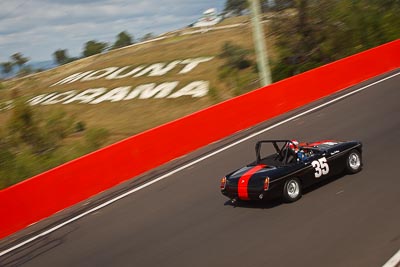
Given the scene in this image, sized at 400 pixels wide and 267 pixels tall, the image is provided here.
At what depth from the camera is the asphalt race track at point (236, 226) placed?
7.44 metres

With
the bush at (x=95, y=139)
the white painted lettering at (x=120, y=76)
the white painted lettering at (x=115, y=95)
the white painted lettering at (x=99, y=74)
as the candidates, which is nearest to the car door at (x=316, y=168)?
the bush at (x=95, y=139)

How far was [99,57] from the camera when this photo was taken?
210 feet

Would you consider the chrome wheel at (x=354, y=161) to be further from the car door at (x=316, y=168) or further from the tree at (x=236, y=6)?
the tree at (x=236, y=6)

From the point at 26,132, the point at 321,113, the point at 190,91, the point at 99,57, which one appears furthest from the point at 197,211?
the point at 99,57

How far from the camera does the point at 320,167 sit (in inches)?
388

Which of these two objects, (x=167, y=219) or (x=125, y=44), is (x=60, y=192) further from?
(x=125, y=44)

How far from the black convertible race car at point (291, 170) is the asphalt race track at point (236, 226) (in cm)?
27

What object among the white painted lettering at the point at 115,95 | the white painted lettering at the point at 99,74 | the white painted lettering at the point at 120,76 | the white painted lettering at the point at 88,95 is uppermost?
the white painted lettering at the point at 99,74

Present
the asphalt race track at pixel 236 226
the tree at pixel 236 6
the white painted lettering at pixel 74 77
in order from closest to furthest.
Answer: the asphalt race track at pixel 236 226 → the tree at pixel 236 6 → the white painted lettering at pixel 74 77

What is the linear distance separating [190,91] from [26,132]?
1795 cm

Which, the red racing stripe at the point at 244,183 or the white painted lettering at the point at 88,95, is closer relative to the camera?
the red racing stripe at the point at 244,183

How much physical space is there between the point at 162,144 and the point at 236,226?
6.28 metres

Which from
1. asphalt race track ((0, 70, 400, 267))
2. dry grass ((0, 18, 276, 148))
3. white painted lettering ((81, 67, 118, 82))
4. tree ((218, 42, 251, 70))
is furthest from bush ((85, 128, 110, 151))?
white painted lettering ((81, 67, 118, 82))

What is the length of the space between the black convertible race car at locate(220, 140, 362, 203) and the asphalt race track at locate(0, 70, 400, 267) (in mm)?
273
